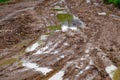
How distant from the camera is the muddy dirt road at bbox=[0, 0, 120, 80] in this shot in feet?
29.3

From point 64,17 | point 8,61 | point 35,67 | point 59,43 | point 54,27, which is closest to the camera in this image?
point 35,67

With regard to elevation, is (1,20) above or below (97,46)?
above

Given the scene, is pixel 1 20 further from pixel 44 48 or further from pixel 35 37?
pixel 44 48

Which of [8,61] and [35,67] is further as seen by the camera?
[8,61]

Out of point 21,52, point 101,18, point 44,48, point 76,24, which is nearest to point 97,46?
point 44,48

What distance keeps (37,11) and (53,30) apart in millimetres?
4301

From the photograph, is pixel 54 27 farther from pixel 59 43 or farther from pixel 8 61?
pixel 8 61

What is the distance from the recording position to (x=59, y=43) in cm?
1143

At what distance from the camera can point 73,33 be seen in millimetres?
12773

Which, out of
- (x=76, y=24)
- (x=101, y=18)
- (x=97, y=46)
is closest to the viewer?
(x=97, y=46)

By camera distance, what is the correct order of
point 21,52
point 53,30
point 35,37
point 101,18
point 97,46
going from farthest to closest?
point 101,18 < point 53,30 < point 35,37 < point 97,46 < point 21,52

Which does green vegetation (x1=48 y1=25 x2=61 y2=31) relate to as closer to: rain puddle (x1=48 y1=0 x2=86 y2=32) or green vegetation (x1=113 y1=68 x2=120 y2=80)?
rain puddle (x1=48 y1=0 x2=86 y2=32)

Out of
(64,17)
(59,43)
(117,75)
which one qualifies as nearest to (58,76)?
(117,75)

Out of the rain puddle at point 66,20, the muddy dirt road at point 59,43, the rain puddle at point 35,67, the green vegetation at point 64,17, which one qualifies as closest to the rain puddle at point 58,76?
the muddy dirt road at point 59,43
